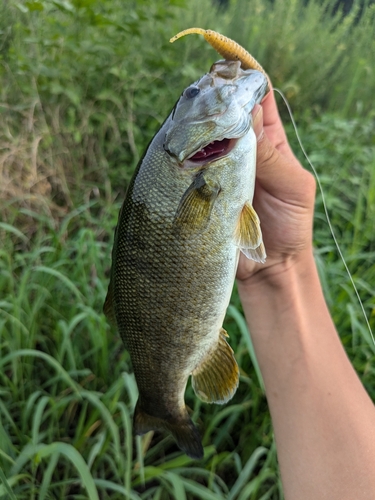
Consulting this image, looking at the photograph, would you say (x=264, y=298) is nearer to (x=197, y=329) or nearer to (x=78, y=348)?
(x=197, y=329)

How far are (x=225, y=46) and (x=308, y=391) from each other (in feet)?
3.72

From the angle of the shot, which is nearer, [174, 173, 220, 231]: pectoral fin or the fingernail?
[174, 173, 220, 231]: pectoral fin

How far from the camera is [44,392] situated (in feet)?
5.51

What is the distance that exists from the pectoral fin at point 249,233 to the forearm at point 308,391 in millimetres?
529

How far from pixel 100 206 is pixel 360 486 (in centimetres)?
216

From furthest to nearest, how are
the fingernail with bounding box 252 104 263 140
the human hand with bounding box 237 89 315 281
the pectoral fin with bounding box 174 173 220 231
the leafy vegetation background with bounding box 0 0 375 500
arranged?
1. the leafy vegetation background with bounding box 0 0 375 500
2. the human hand with bounding box 237 89 315 281
3. the fingernail with bounding box 252 104 263 140
4. the pectoral fin with bounding box 174 173 220 231

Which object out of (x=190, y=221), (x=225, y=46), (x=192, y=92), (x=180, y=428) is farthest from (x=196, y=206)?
(x=180, y=428)

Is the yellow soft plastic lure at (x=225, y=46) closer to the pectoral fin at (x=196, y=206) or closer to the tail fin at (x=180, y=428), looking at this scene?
the pectoral fin at (x=196, y=206)

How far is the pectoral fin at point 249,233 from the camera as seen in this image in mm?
1046

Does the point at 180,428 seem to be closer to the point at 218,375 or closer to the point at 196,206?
the point at 218,375

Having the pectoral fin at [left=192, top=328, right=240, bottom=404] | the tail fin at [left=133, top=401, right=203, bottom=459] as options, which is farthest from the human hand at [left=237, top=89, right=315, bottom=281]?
the tail fin at [left=133, top=401, right=203, bottom=459]

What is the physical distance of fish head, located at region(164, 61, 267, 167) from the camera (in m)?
1.02

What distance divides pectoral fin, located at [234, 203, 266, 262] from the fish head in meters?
0.18

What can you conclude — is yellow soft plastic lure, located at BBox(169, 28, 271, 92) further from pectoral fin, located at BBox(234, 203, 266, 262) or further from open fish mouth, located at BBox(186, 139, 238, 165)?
pectoral fin, located at BBox(234, 203, 266, 262)
